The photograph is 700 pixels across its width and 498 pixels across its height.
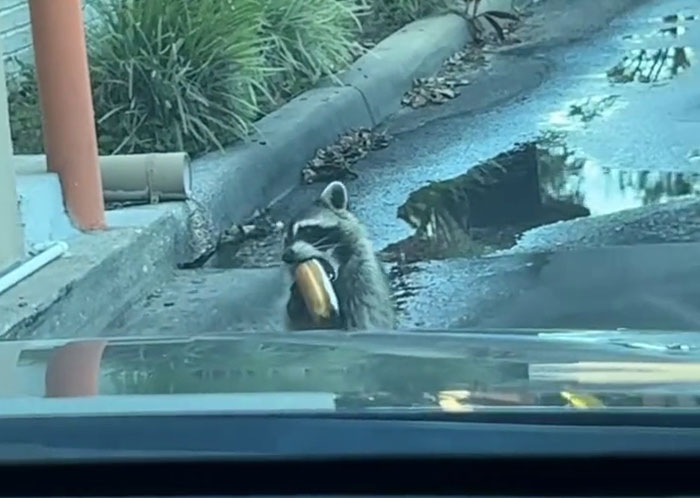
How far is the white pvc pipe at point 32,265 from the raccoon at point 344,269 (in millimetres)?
836

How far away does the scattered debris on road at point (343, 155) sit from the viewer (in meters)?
8.29

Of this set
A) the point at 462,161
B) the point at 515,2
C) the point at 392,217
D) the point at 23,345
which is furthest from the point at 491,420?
the point at 515,2

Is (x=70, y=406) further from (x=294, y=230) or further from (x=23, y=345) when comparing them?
(x=294, y=230)

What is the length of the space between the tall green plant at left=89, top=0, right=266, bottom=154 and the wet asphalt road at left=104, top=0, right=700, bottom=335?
58cm

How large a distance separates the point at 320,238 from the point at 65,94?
1.14 metres

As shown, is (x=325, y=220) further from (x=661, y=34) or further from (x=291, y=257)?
(x=661, y=34)

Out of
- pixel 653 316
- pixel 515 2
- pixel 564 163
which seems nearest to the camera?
pixel 653 316

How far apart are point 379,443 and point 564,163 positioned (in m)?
6.69

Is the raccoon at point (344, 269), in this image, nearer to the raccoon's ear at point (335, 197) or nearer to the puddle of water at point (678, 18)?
the raccoon's ear at point (335, 197)

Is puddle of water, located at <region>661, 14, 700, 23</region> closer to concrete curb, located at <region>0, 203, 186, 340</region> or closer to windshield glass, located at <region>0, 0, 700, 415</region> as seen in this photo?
windshield glass, located at <region>0, 0, 700, 415</region>

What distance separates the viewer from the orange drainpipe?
6.08 metres

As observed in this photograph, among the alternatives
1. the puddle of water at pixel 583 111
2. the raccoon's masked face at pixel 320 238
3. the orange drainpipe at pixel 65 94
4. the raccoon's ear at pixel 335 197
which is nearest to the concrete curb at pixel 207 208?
the orange drainpipe at pixel 65 94

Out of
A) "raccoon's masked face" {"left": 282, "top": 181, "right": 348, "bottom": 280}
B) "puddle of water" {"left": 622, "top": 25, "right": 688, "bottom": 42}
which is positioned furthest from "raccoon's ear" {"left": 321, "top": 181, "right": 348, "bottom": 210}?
"puddle of water" {"left": 622, "top": 25, "right": 688, "bottom": 42}

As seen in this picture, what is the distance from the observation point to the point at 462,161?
852cm
